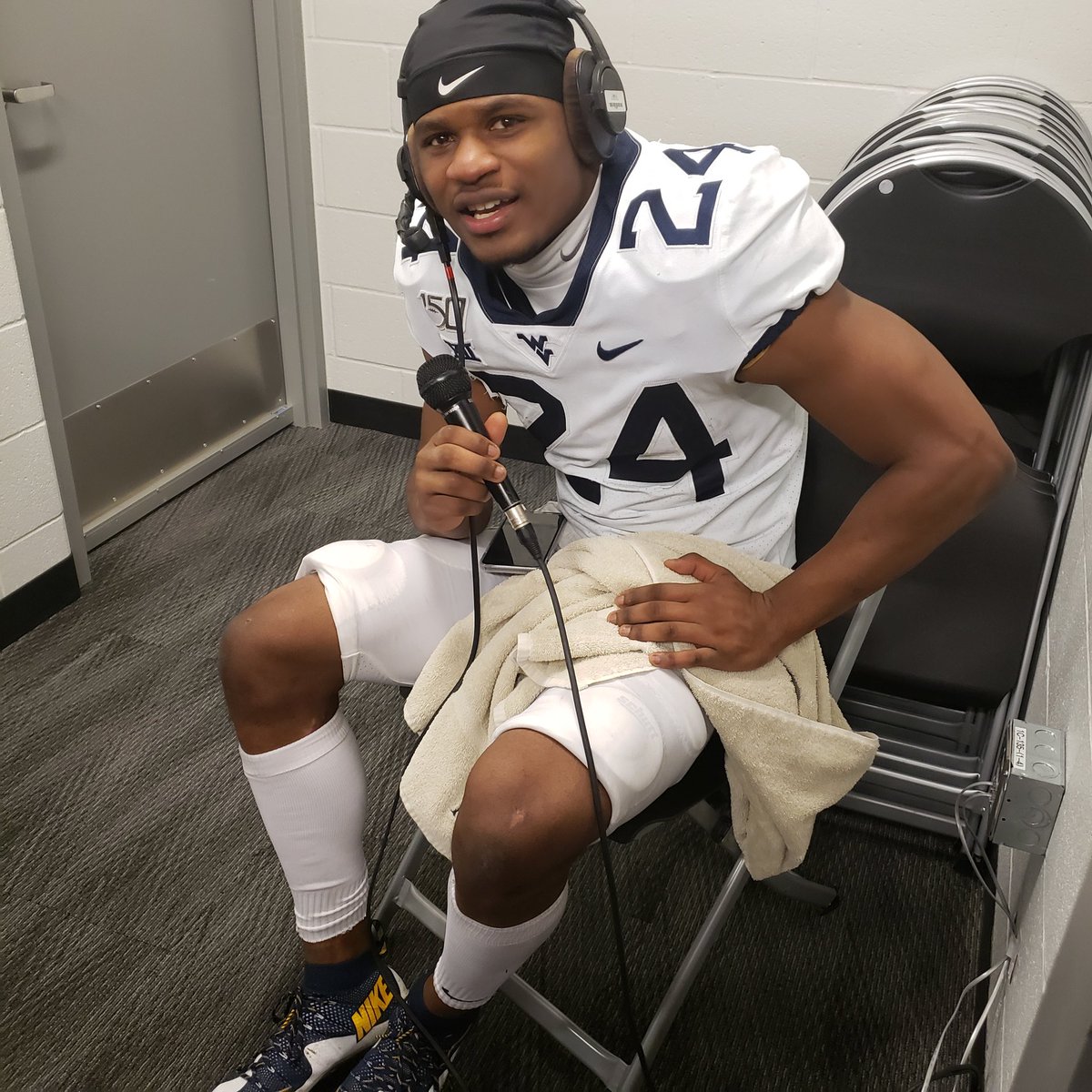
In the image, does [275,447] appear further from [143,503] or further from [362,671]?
[362,671]

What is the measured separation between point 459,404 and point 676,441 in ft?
0.81

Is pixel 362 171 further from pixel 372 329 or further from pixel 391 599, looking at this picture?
pixel 391 599

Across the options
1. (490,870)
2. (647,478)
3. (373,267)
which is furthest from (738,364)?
(373,267)

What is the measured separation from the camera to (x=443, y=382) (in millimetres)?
998

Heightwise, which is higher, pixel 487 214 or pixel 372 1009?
pixel 487 214

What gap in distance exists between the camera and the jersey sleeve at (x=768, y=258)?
0.96m

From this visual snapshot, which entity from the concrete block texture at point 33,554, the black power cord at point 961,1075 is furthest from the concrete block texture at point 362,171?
the black power cord at point 961,1075

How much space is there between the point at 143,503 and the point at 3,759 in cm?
85

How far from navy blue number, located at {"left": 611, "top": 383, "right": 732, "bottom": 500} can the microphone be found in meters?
0.17

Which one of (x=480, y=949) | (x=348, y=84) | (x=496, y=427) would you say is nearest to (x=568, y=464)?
(x=496, y=427)

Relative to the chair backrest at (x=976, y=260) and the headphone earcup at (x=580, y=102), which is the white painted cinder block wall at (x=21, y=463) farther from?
the chair backrest at (x=976, y=260)

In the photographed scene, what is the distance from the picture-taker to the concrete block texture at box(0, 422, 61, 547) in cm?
190

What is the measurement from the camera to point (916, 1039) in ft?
4.32

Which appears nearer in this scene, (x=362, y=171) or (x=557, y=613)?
(x=557, y=613)
